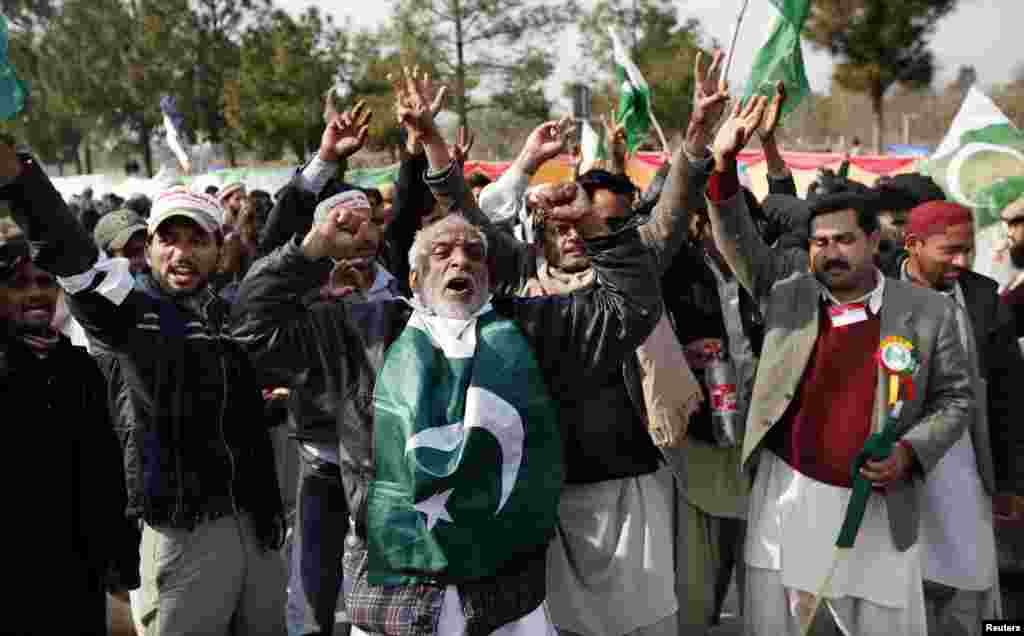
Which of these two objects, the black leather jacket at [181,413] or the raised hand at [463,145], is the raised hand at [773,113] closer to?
the raised hand at [463,145]

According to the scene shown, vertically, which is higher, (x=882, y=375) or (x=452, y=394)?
(x=452, y=394)

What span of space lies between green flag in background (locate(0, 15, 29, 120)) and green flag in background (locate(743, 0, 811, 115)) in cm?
387

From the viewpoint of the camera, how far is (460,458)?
3.05m

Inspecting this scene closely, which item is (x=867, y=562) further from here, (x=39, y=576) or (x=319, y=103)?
(x=319, y=103)

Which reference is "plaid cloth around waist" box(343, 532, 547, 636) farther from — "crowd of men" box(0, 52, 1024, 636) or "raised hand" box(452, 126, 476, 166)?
"raised hand" box(452, 126, 476, 166)

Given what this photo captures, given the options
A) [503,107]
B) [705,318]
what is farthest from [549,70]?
[705,318]

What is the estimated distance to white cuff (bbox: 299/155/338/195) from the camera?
378 cm

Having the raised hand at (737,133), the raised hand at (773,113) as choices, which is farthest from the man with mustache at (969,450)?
the raised hand at (737,133)

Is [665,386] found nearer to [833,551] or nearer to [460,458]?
[833,551]

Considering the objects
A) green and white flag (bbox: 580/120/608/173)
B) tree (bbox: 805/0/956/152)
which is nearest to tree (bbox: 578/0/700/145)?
tree (bbox: 805/0/956/152)

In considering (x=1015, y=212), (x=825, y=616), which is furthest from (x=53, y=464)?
(x=1015, y=212)

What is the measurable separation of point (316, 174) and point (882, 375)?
7.00ft

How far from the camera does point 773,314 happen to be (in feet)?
13.9

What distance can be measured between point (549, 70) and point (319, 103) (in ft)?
20.4
